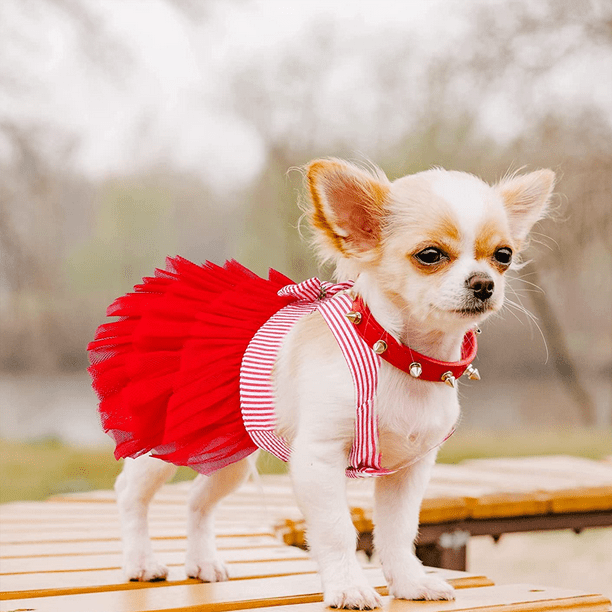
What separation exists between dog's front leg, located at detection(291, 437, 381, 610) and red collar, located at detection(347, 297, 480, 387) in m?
0.16

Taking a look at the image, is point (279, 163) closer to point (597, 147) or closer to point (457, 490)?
point (597, 147)

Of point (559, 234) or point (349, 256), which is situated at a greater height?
point (559, 234)

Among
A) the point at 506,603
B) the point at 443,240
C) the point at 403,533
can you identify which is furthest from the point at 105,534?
the point at 443,240

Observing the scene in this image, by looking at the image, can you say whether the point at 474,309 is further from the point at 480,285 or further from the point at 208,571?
the point at 208,571

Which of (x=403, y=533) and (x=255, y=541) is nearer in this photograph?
(x=403, y=533)

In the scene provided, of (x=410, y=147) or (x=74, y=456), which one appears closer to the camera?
(x=74, y=456)

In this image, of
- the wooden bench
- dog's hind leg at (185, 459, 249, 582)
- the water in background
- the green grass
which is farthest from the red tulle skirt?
the water in background

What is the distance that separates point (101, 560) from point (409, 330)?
1041 mm

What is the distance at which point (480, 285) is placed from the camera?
1.20m

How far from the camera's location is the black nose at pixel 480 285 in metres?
1.20

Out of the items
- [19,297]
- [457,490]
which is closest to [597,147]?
[457,490]

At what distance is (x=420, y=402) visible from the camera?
51.6 inches

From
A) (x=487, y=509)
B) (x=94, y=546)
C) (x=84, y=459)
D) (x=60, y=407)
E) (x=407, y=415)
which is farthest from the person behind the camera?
A: (x=60, y=407)

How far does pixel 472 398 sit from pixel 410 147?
1.72 metres
